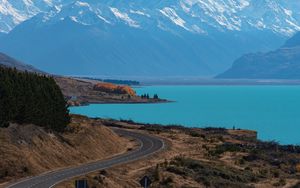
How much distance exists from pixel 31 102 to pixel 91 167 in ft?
38.2

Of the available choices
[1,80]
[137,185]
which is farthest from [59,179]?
[1,80]

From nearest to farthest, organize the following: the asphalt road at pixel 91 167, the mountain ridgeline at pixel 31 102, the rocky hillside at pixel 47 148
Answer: the asphalt road at pixel 91 167, the rocky hillside at pixel 47 148, the mountain ridgeline at pixel 31 102

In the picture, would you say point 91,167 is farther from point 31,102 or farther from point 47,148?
point 31,102

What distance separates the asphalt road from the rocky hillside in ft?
6.57

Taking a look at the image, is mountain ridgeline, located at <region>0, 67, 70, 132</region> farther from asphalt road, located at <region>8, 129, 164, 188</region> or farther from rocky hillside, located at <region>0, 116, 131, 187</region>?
asphalt road, located at <region>8, 129, 164, 188</region>

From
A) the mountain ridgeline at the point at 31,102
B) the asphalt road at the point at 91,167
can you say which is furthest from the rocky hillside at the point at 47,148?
the asphalt road at the point at 91,167

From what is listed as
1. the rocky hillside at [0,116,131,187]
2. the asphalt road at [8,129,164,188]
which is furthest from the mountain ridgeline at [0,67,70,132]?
the asphalt road at [8,129,164,188]

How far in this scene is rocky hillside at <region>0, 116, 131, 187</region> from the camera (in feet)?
213

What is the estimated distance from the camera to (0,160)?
6475cm

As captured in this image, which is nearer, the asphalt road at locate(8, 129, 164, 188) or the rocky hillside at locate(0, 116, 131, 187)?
the asphalt road at locate(8, 129, 164, 188)

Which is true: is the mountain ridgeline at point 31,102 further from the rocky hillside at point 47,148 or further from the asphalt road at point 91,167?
the asphalt road at point 91,167

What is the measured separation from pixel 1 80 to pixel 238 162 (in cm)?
2920

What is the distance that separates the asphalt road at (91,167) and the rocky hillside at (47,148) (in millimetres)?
2004

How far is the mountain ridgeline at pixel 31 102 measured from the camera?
7306 centimetres
